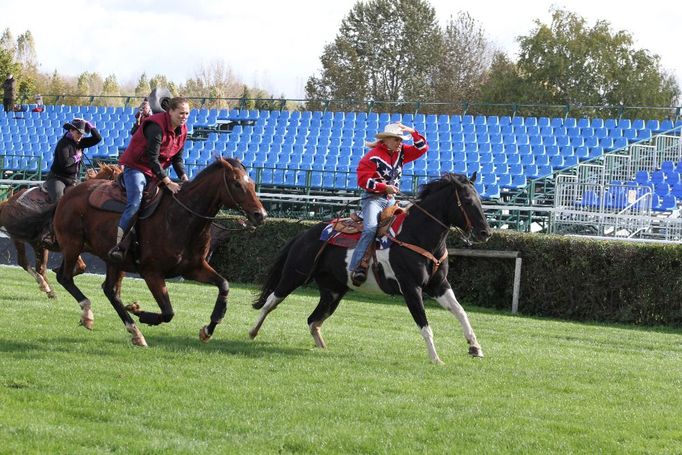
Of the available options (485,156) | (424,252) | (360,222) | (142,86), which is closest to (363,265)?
(360,222)

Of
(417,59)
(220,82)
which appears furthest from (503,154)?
(220,82)

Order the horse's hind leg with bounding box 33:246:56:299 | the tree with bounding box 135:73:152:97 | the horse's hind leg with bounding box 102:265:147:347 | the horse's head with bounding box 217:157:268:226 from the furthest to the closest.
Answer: the tree with bounding box 135:73:152:97, the horse's hind leg with bounding box 33:246:56:299, the horse's hind leg with bounding box 102:265:147:347, the horse's head with bounding box 217:157:268:226

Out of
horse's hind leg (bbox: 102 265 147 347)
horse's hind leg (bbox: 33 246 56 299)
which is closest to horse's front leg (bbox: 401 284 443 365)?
horse's hind leg (bbox: 102 265 147 347)

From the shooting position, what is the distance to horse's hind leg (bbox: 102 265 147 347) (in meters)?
11.4

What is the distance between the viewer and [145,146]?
465 inches

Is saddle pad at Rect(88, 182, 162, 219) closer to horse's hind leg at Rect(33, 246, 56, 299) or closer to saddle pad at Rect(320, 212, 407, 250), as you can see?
saddle pad at Rect(320, 212, 407, 250)

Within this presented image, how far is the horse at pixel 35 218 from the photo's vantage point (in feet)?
49.0

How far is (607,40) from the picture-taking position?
50.0 meters

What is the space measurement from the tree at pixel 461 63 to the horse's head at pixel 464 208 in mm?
53150

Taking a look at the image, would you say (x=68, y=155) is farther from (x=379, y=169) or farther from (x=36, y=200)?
(x=379, y=169)

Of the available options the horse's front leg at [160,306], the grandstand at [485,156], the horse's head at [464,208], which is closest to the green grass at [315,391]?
the horse's front leg at [160,306]

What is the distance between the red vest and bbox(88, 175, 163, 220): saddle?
9.1 inches

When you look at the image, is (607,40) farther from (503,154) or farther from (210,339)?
(210,339)

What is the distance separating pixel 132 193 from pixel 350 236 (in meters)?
2.42
